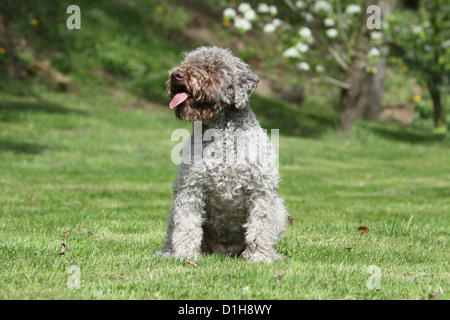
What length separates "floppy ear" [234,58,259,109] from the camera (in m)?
4.92

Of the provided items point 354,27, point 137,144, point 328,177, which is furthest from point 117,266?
point 354,27

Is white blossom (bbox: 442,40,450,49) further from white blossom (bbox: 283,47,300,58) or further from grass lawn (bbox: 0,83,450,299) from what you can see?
white blossom (bbox: 283,47,300,58)

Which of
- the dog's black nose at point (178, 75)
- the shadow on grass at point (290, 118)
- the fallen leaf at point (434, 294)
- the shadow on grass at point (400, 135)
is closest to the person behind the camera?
the fallen leaf at point (434, 294)

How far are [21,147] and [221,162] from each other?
8.97 metres

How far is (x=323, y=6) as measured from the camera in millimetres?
17234

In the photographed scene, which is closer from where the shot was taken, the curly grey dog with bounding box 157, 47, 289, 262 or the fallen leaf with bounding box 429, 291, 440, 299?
the fallen leaf with bounding box 429, 291, 440, 299

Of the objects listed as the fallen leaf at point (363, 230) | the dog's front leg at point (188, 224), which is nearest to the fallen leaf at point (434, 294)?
the dog's front leg at point (188, 224)

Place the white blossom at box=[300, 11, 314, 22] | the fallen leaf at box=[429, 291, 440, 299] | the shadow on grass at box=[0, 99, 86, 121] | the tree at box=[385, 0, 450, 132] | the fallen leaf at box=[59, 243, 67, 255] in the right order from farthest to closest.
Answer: the white blossom at box=[300, 11, 314, 22], the tree at box=[385, 0, 450, 132], the shadow on grass at box=[0, 99, 86, 121], the fallen leaf at box=[59, 243, 67, 255], the fallen leaf at box=[429, 291, 440, 299]

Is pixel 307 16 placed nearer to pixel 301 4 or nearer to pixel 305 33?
pixel 301 4

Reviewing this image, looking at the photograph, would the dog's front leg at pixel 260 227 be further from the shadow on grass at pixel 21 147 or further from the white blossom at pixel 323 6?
the white blossom at pixel 323 6

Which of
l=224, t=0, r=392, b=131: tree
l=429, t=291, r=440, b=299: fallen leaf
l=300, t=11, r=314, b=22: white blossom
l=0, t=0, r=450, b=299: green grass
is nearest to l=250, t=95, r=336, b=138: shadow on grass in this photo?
l=0, t=0, r=450, b=299: green grass

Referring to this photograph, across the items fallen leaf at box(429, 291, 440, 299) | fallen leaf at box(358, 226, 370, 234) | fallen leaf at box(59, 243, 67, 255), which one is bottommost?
fallen leaf at box(429, 291, 440, 299)

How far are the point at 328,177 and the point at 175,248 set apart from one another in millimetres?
7371

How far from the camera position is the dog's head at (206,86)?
15.8 feet
